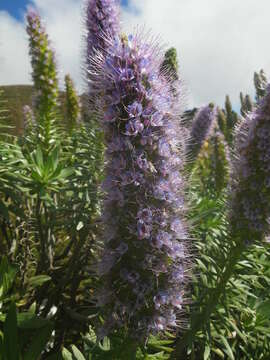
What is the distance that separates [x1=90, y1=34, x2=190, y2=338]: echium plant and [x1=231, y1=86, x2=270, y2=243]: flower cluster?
0.48 m

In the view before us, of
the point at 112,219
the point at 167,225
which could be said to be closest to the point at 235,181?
the point at 167,225

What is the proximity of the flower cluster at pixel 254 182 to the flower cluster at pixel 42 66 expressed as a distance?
2.38 metres

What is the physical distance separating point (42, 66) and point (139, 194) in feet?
8.57

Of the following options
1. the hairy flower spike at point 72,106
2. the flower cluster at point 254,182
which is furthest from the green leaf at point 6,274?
the hairy flower spike at point 72,106

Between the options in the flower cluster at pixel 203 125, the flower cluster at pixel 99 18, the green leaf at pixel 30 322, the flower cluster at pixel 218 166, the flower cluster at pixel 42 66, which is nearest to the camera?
the green leaf at pixel 30 322

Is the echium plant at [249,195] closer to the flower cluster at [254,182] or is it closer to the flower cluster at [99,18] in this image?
the flower cluster at [254,182]

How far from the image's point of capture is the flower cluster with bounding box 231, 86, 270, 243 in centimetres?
214

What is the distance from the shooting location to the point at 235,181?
7.91 feet

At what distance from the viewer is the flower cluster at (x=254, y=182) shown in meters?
2.14

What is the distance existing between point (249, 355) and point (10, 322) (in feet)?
6.04

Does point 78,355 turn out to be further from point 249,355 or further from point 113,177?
point 249,355

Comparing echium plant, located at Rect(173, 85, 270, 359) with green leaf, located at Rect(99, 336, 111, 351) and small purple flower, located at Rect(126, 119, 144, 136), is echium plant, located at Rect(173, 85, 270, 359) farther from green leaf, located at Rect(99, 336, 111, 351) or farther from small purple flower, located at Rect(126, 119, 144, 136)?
small purple flower, located at Rect(126, 119, 144, 136)

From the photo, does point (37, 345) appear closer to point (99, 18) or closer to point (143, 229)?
point (143, 229)

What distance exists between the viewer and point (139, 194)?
1.83 meters
